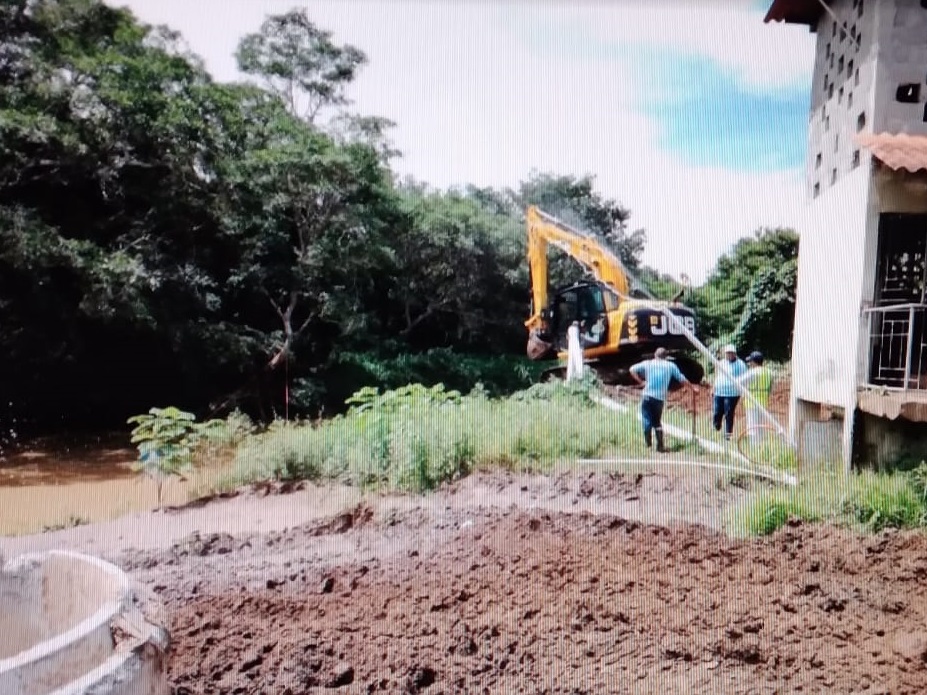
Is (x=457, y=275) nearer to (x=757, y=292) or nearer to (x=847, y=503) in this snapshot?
(x=757, y=292)

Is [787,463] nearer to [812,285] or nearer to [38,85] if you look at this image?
[812,285]

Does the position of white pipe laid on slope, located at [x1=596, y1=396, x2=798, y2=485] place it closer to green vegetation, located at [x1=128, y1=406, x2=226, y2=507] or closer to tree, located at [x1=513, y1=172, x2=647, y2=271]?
tree, located at [x1=513, y1=172, x2=647, y2=271]

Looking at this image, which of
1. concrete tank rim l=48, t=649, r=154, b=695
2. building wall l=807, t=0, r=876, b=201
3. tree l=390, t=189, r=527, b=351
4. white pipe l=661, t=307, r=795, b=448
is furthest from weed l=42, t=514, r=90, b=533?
building wall l=807, t=0, r=876, b=201

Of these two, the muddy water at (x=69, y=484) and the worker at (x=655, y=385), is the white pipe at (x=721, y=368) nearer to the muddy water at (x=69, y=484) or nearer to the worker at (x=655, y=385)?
the worker at (x=655, y=385)

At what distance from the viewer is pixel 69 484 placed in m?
2.23

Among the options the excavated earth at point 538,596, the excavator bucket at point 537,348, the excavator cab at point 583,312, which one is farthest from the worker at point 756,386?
the excavator bucket at point 537,348

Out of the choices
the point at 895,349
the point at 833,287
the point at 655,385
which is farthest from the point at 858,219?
the point at 655,385

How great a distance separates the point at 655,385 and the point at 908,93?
1161 mm

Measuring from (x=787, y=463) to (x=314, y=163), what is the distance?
5.89ft

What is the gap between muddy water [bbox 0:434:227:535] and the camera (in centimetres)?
222

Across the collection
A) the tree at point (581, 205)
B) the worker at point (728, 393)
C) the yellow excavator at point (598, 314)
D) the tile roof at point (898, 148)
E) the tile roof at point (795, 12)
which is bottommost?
the worker at point (728, 393)

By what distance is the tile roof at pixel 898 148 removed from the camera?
204cm

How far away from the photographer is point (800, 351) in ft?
7.68

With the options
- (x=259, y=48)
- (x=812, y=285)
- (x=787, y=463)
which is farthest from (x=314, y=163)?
(x=787, y=463)
